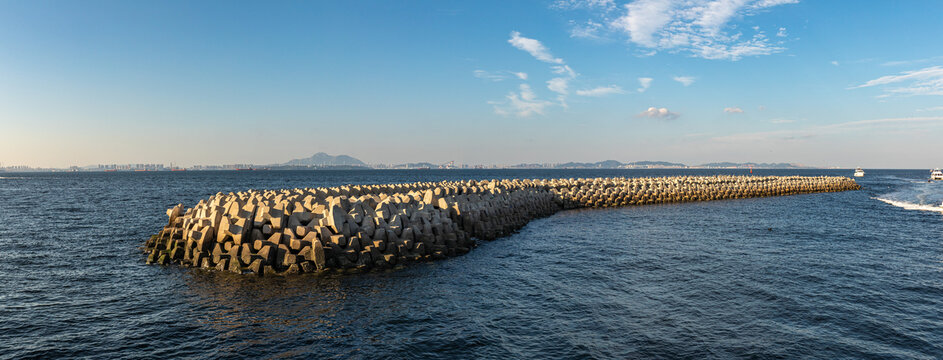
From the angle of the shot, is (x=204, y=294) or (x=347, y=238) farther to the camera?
(x=347, y=238)

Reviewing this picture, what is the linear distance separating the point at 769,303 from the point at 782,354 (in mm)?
3429

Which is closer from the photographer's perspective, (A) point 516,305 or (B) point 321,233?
(A) point 516,305

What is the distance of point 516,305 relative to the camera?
37.8ft

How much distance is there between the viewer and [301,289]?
12.9 m

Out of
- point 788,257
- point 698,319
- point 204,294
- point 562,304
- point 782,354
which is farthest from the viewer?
point 788,257

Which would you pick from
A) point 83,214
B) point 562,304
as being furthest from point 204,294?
point 83,214

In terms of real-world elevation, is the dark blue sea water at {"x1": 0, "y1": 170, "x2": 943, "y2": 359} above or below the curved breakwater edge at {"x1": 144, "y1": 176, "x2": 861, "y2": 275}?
below

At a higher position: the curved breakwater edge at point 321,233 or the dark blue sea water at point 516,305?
the curved breakwater edge at point 321,233

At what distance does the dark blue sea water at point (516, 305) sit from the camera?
353 inches

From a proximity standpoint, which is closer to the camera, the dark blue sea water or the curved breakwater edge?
the dark blue sea water

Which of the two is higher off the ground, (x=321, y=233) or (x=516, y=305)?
(x=321, y=233)

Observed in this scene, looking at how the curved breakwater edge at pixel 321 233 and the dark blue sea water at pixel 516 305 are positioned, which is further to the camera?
the curved breakwater edge at pixel 321 233

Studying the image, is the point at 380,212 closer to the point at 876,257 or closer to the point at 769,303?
the point at 769,303

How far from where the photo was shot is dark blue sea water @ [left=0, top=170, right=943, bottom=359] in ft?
29.4
